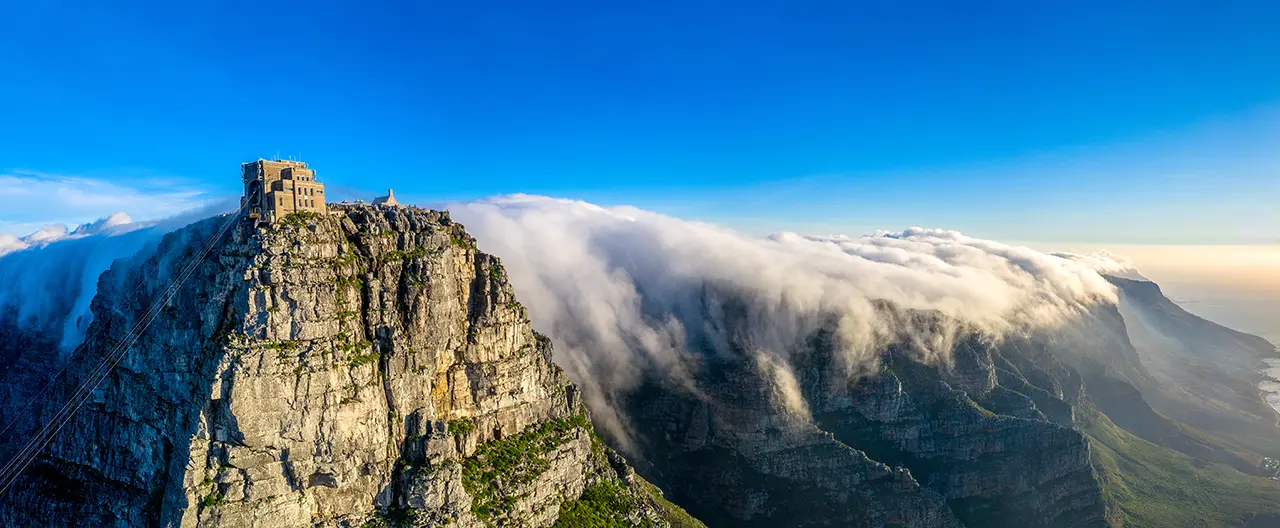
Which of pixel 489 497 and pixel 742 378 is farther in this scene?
pixel 742 378

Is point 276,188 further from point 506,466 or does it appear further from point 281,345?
point 506,466

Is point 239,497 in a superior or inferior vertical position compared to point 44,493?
superior

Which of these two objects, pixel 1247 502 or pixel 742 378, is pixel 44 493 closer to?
pixel 742 378

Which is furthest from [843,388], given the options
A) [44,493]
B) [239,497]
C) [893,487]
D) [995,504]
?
[44,493]

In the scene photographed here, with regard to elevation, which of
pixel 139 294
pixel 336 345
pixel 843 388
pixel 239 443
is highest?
pixel 139 294

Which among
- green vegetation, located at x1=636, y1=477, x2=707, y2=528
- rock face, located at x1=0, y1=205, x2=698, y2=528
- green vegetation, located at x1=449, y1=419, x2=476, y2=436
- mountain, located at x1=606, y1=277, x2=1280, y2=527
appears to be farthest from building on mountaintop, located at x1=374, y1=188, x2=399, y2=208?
mountain, located at x1=606, y1=277, x2=1280, y2=527

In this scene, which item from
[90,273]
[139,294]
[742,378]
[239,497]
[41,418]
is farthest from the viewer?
[742,378]

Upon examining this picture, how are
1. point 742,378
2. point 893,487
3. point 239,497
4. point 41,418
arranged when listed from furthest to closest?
point 742,378, point 893,487, point 41,418, point 239,497

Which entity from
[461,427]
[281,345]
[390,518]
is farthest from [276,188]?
[390,518]
